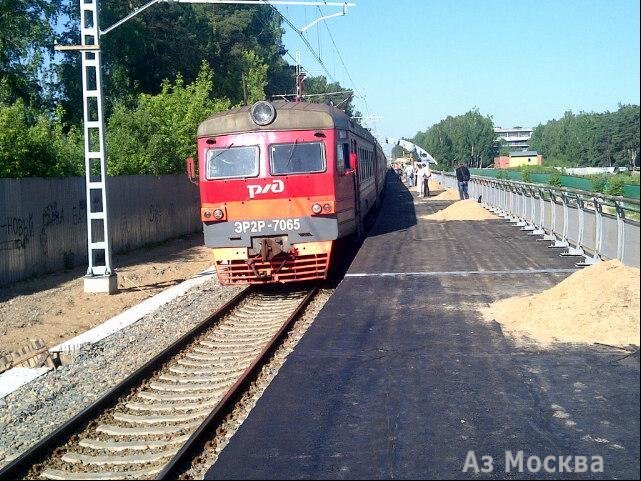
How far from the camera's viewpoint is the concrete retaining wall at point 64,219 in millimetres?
15553

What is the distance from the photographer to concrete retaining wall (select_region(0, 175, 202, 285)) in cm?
1555

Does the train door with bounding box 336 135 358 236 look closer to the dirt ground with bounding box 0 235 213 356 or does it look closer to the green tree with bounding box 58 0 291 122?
the dirt ground with bounding box 0 235 213 356

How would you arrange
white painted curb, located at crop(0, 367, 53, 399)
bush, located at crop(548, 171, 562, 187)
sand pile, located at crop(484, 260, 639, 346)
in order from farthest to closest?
bush, located at crop(548, 171, 562, 187) < white painted curb, located at crop(0, 367, 53, 399) < sand pile, located at crop(484, 260, 639, 346)

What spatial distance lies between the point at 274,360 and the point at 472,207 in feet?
55.7

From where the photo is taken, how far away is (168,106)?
26.9 meters

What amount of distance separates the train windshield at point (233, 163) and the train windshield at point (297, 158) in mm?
356

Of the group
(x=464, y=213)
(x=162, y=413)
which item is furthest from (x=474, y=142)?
(x=162, y=413)

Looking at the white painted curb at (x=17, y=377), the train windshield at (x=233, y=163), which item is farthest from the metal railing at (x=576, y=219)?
the white painted curb at (x=17, y=377)

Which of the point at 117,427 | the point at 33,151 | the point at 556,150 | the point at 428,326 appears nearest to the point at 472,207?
the point at 556,150

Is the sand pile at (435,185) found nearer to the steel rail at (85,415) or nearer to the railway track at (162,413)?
the railway track at (162,413)

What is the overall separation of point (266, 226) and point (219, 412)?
5.81 m

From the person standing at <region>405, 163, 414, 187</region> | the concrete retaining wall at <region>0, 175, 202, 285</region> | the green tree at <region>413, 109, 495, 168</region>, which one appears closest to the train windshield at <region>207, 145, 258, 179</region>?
the concrete retaining wall at <region>0, 175, 202, 285</region>

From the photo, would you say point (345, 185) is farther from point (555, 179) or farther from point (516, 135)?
point (516, 135)

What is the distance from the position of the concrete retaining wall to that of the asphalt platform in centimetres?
886
